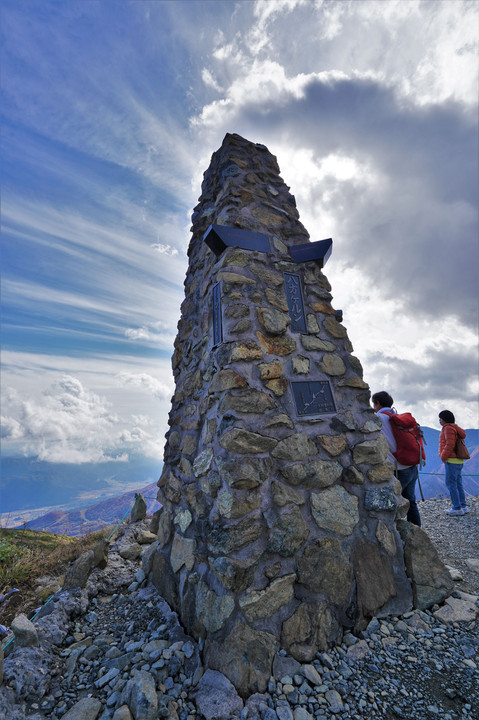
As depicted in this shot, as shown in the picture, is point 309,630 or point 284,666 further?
point 309,630

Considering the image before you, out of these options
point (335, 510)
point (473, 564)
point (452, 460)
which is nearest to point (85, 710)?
point (335, 510)

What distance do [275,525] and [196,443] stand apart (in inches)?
54.0

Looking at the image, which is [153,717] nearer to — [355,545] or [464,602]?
[355,545]

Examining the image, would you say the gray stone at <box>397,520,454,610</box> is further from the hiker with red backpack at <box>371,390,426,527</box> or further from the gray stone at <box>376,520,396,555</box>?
the hiker with red backpack at <box>371,390,426,527</box>

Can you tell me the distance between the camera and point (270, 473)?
2.99m

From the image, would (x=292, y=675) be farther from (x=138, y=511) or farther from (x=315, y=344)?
(x=138, y=511)

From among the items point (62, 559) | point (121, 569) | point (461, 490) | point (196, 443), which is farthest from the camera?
point (461, 490)

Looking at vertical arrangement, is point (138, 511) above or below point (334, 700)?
below

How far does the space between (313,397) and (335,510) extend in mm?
1218

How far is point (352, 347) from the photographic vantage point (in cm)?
413

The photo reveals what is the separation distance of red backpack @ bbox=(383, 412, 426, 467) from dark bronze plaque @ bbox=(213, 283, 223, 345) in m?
3.08

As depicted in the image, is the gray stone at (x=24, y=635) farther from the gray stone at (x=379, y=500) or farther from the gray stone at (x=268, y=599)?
the gray stone at (x=379, y=500)

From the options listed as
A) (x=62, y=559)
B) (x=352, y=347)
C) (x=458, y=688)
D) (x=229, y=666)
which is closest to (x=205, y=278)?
(x=352, y=347)

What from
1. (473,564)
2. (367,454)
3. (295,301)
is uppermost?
(295,301)
